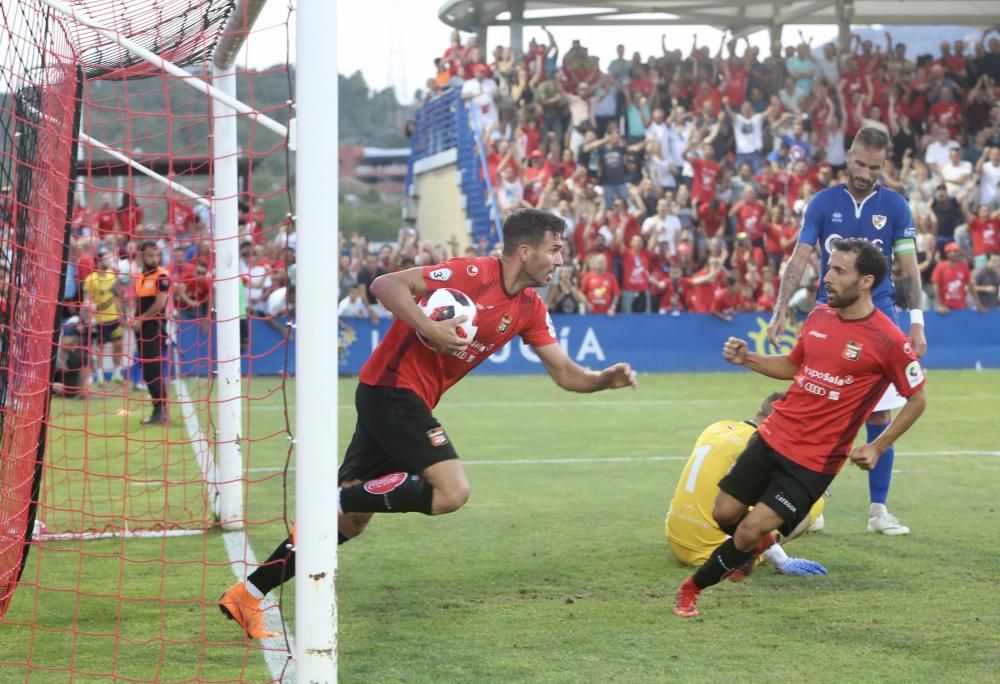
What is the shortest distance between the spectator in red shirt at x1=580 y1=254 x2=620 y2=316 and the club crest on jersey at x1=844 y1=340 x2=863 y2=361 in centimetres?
1444

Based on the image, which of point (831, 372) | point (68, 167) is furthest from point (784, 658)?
point (68, 167)

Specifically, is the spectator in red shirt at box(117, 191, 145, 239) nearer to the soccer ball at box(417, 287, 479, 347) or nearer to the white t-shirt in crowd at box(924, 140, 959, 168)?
the soccer ball at box(417, 287, 479, 347)

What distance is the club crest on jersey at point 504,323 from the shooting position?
232 inches

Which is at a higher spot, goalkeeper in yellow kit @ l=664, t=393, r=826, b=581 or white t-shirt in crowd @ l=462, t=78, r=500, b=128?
white t-shirt in crowd @ l=462, t=78, r=500, b=128

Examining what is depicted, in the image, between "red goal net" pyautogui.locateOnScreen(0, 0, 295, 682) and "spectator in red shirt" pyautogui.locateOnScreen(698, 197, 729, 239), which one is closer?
"red goal net" pyautogui.locateOnScreen(0, 0, 295, 682)

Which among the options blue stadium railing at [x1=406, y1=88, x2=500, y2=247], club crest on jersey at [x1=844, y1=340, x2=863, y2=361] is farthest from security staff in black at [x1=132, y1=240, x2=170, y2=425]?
blue stadium railing at [x1=406, y1=88, x2=500, y2=247]

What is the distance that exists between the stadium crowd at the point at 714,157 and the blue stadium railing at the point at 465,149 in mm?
346

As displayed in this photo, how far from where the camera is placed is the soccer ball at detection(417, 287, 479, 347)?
5.61m

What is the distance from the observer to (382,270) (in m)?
21.3

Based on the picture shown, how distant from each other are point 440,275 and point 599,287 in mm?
15021

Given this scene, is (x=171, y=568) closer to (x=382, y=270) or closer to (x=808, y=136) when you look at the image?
(x=382, y=270)

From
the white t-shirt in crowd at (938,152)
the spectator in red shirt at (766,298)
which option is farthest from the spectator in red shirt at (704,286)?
the white t-shirt in crowd at (938,152)

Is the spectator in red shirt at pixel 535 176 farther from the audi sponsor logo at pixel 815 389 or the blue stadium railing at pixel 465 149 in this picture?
the audi sponsor logo at pixel 815 389

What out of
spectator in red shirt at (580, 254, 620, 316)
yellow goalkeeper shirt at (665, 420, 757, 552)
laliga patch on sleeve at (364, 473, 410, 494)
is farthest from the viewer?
spectator in red shirt at (580, 254, 620, 316)
